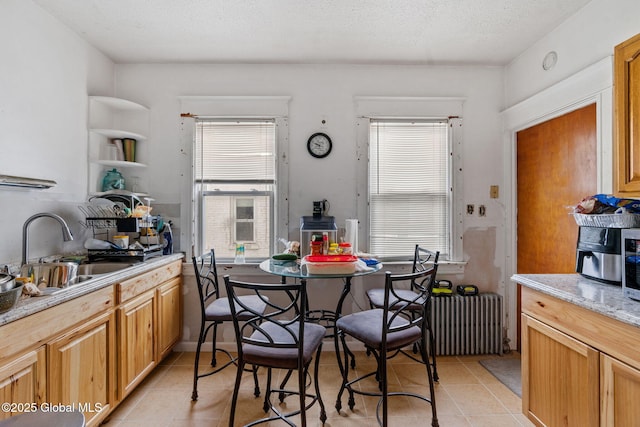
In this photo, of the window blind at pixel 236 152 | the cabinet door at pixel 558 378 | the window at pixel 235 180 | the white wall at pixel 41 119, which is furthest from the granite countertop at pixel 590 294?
the white wall at pixel 41 119

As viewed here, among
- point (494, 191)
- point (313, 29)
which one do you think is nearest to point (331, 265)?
point (313, 29)

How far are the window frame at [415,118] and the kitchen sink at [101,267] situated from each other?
2.00 meters

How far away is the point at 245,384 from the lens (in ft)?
7.97

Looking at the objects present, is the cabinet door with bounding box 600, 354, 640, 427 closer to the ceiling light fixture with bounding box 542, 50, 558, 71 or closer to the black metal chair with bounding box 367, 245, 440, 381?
the black metal chair with bounding box 367, 245, 440, 381

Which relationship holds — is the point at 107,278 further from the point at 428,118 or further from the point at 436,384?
the point at 428,118

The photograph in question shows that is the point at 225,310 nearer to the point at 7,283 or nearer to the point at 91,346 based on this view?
the point at 91,346

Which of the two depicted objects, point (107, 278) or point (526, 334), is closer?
point (526, 334)

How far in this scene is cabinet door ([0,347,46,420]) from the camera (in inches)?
49.7

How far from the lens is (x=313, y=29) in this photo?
8.14 feet

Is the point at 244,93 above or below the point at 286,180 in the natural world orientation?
above

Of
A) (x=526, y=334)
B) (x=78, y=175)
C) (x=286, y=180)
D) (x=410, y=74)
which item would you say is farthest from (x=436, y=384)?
(x=78, y=175)

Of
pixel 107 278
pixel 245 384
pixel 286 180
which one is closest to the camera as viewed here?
pixel 107 278

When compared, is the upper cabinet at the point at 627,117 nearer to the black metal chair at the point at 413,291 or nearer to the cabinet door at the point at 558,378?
the cabinet door at the point at 558,378

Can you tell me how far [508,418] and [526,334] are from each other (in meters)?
0.71
